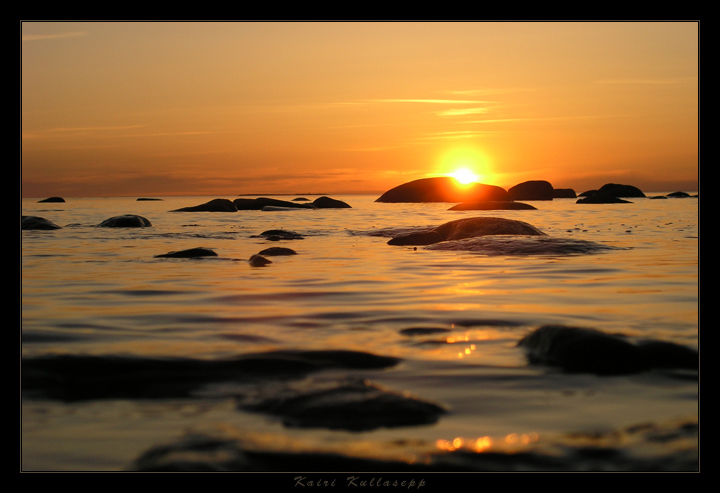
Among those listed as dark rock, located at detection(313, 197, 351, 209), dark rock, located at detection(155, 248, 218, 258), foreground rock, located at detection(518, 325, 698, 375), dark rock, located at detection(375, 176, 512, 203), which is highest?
dark rock, located at detection(375, 176, 512, 203)

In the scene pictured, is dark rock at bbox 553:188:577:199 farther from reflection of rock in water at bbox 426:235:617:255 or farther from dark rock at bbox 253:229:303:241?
reflection of rock in water at bbox 426:235:617:255

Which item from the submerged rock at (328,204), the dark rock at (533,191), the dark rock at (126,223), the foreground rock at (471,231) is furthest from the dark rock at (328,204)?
the dark rock at (533,191)

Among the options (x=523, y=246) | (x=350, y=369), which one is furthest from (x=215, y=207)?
(x=350, y=369)

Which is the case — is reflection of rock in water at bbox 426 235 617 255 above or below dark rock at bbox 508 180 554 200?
below

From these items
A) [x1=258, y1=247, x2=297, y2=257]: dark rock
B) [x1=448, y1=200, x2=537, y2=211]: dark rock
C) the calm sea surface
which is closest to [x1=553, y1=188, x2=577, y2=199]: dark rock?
[x1=448, y1=200, x2=537, y2=211]: dark rock

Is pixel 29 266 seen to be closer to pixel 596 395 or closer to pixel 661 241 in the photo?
pixel 596 395

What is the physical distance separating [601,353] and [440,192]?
5821 cm

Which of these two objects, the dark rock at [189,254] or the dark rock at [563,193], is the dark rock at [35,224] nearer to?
the dark rock at [189,254]

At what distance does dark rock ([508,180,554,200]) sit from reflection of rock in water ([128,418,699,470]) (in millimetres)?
69828

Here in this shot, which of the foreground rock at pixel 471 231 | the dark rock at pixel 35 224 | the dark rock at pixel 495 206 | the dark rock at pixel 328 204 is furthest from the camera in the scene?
the dark rock at pixel 328 204

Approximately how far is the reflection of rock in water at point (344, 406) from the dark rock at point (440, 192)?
2245 inches

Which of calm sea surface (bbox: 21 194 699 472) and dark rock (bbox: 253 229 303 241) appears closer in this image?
calm sea surface (bbox: 21 194 699 472)

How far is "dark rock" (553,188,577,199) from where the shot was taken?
74.9 m

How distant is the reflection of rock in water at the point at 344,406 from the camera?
10.6 feet
